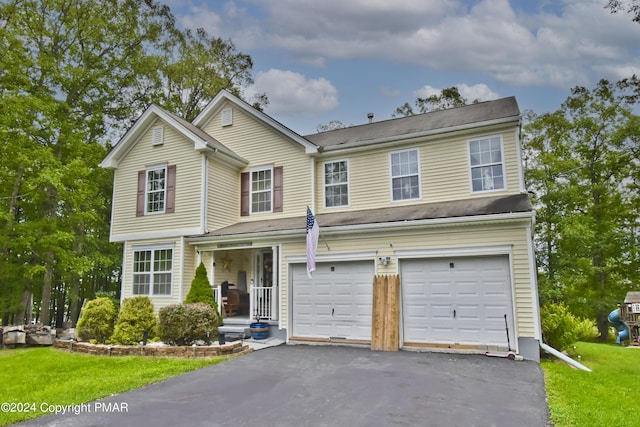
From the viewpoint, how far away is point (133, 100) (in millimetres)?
22812

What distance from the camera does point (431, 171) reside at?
12633 millimetres

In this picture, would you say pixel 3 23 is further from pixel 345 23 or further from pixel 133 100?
pixel 345 23

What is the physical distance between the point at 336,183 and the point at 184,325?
6.65m

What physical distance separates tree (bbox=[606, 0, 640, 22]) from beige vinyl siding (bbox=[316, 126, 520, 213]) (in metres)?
3.72

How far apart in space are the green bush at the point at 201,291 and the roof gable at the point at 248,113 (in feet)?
17.5

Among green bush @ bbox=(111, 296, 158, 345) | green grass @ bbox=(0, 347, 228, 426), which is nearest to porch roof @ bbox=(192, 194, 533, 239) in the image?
green bush @ bbox=(111, 296, 158, 345)

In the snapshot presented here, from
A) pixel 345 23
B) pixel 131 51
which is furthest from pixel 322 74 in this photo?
pixel 131 51

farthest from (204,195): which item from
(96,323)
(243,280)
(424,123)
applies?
(424,123)

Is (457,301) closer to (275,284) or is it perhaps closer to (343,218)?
(343,218)

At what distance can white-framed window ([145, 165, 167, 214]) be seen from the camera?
48.3ft

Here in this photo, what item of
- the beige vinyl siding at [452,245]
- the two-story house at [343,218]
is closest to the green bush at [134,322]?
the two-story house at [343,218]

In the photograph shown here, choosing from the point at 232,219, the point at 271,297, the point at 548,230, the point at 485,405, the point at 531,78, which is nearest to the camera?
the point at 485,405

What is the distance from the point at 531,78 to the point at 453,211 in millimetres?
13805

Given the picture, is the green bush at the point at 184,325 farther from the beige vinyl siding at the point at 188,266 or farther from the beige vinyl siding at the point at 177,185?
the beige vinyl siding at the point at 177,185
